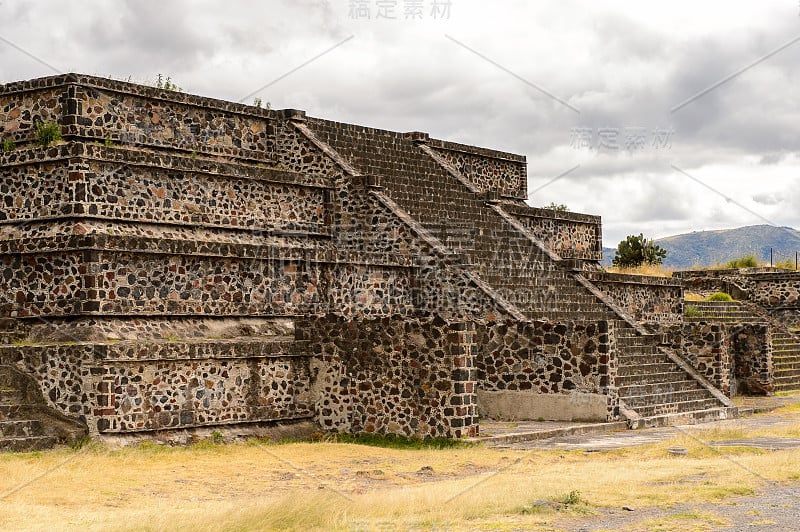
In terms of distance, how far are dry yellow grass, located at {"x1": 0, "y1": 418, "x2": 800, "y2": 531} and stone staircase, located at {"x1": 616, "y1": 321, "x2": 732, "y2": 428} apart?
2936mm

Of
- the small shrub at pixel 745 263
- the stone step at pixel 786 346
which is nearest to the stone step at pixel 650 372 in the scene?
the stone step at pixel 786 346

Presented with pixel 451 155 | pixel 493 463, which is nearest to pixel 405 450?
pixel 493 463

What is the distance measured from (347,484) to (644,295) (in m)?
17.6

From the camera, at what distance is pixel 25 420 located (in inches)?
615

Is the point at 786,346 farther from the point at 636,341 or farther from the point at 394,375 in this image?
the point at 394,375

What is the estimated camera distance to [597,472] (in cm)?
1377

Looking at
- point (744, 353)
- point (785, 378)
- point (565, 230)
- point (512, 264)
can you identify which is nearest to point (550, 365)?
point (512, 264)

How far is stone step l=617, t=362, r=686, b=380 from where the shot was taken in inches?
835

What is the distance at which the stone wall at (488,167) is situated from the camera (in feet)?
91.0

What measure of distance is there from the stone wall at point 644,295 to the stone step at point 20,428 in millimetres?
14601

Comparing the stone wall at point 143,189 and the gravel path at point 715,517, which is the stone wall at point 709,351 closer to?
the stone wall at point 143,189

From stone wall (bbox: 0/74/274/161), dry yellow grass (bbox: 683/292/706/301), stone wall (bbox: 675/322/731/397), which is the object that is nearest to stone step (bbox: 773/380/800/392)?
stone wall (bbox: 675/322/731/397)

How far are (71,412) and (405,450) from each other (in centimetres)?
494

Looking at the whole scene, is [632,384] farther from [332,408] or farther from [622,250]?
[622,250]
